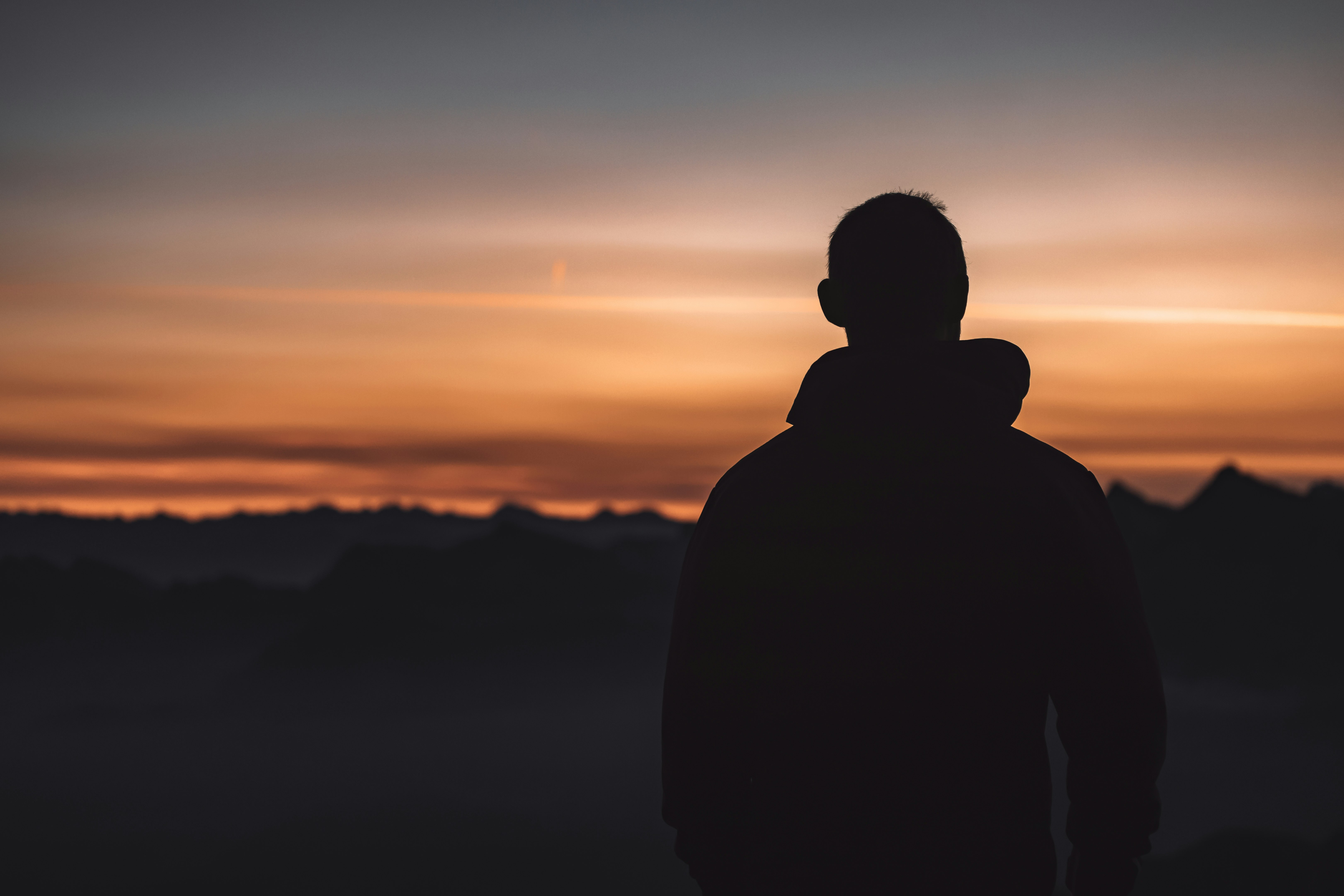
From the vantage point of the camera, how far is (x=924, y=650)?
7.89 ft

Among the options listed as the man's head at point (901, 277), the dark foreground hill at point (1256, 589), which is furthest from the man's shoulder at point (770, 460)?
the dark foreground hill at point (1256, 589)

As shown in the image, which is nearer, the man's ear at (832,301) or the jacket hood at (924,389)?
the jacket hood at (924,389)

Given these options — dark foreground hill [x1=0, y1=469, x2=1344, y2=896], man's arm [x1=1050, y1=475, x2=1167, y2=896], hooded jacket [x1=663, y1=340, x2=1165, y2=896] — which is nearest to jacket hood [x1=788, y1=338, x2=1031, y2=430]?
hooded jacket [x1=663, y1=340, x2=1165, y2=896]

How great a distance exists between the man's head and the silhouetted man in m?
0.12

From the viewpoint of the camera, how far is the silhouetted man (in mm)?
2379

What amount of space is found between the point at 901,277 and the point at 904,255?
0.07 metres

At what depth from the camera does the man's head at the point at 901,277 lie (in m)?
2.65

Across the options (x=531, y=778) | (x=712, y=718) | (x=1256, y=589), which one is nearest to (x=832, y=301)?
(x=712, y=718)

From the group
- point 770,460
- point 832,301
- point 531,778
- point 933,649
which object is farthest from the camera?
point 531,778

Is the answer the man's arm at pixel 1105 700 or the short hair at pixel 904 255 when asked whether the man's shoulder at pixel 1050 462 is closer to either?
the man's arm at pixel 1105 700

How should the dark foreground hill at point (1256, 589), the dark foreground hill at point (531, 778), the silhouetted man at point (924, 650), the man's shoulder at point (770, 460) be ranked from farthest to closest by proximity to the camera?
1. the dark foreground hill at point (1256, 589)
2. the dark foreground hill at point (531, 778)
3. the man's shoulder at point (770, 460)
4. the silhouetted man at point (924, 650)

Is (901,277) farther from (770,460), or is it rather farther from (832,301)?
(770,460)

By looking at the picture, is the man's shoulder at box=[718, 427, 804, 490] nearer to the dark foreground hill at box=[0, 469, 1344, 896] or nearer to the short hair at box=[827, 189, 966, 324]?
the short hair at box=[827, 189, 966, 324]

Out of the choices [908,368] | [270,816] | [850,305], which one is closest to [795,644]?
[908,368]
